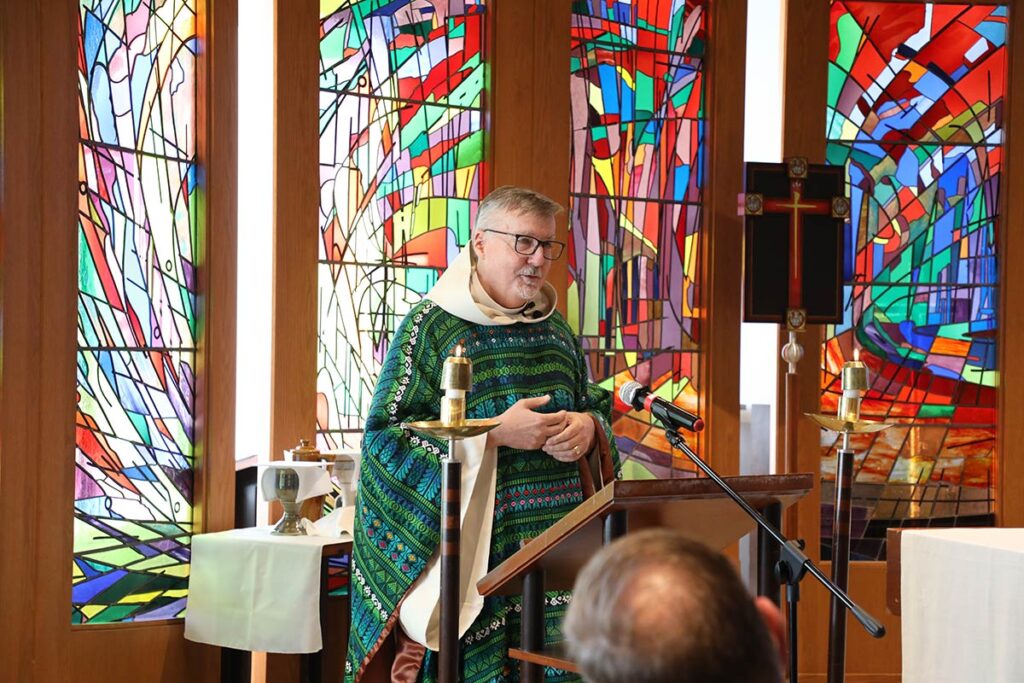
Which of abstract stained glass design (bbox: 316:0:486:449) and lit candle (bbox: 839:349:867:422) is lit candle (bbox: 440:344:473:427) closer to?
lit candle (bbox: 839:349:867:422)

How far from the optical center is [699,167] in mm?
5547

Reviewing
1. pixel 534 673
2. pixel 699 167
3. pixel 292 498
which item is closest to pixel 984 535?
pixel 534 673

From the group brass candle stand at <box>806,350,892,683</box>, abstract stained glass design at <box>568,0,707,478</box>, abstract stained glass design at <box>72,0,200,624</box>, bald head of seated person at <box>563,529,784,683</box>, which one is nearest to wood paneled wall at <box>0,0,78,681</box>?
abstract stained glass design at <box>72,0,200,624</box>

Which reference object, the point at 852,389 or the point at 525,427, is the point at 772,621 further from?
the point at 852,389

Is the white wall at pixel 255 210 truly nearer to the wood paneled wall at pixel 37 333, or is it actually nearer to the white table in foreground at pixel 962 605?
the wood paneled wall at pixel 37 333

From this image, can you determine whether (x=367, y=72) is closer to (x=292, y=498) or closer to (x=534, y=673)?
(x=292, y=498)

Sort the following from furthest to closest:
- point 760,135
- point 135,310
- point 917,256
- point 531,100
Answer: point 760,135, point 917,256, point 531,100, point 135,310

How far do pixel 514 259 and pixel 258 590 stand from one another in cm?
145

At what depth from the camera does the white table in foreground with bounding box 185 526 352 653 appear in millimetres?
4055

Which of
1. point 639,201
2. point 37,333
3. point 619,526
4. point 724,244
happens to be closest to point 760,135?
point 724,244

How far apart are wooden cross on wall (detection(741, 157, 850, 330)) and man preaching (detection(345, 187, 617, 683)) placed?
1.84 metres

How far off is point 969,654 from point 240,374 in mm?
2927

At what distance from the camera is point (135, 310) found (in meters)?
4.38

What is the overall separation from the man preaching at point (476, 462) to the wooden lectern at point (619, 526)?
0.42 meters
